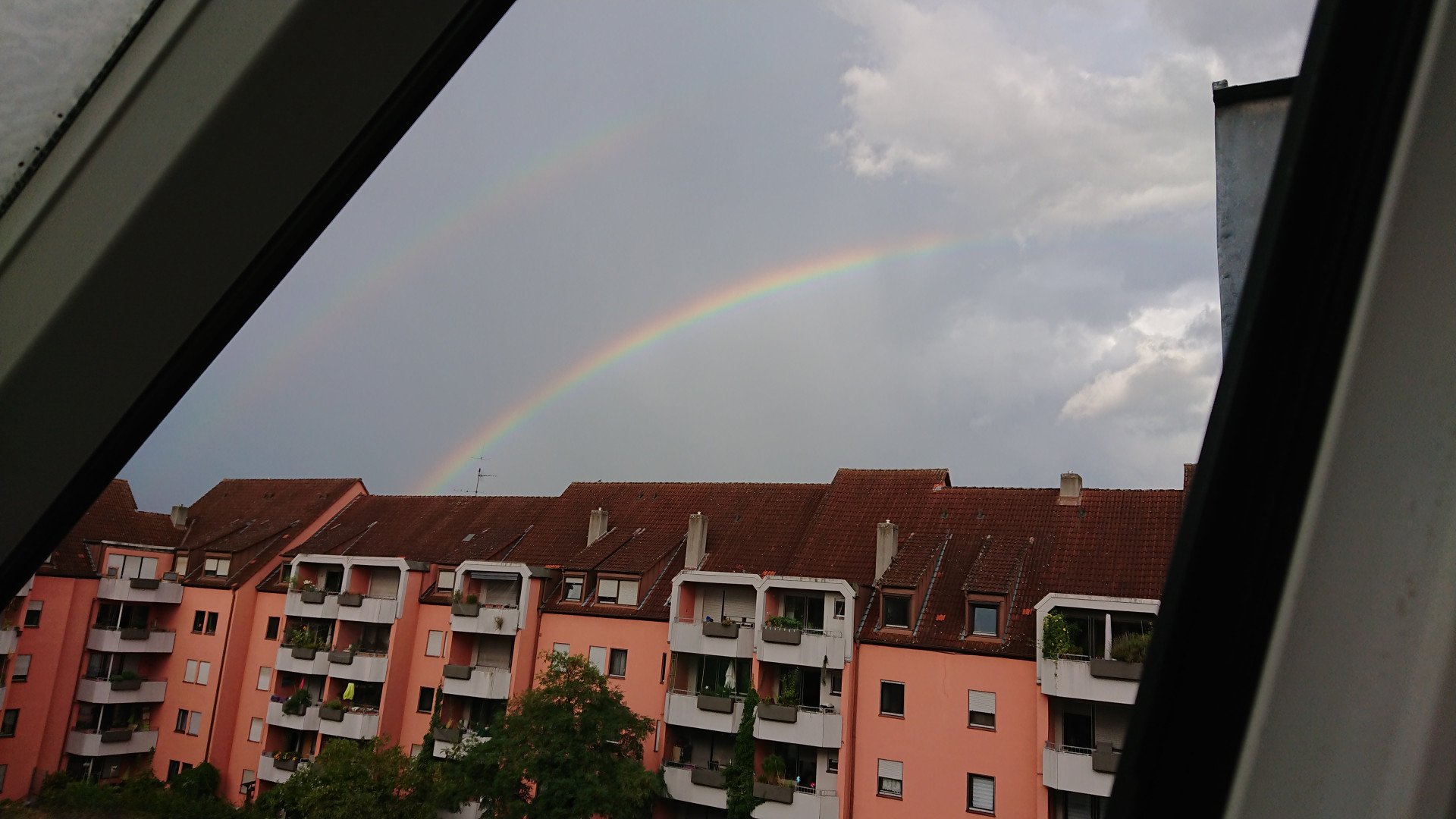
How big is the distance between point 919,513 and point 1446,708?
12829mm

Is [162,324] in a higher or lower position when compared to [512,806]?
higher

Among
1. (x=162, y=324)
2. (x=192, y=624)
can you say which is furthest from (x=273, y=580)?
(x=162, y=324)

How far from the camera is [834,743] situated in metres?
10.8

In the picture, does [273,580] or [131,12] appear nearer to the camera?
[131,12]

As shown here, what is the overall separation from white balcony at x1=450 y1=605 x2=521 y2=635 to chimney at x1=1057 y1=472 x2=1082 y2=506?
863 centimetres

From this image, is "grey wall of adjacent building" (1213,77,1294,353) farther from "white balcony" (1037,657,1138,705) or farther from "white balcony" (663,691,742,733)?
"white balcony" (663,691,742,733)

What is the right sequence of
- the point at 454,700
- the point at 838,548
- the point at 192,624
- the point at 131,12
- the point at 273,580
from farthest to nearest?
the point at 273,580, the point at 192,624, the point at 454,700, the point at 838,548, the point at 131,12

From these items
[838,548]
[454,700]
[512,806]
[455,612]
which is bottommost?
[512,806]

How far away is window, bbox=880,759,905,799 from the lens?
1042 centimetres

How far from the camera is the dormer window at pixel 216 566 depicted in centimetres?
1558

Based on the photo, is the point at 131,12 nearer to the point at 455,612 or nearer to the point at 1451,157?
the point at 1451,157

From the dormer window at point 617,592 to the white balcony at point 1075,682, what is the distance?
6.27m

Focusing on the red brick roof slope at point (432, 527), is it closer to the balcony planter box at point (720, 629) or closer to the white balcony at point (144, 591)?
the white balcony at point (144, 591)

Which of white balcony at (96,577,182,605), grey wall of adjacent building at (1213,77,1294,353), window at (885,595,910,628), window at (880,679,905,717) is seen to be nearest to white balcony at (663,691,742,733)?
window at (880,679,905,717)
